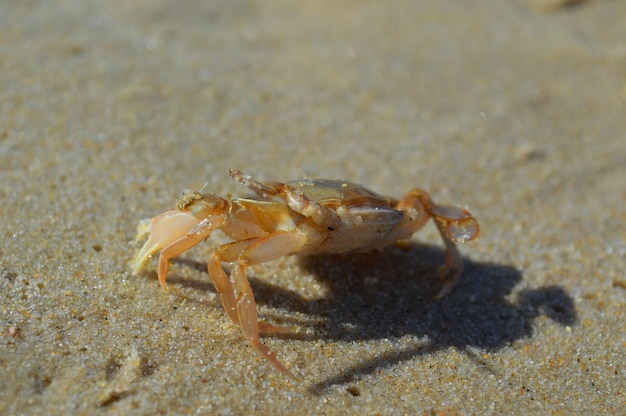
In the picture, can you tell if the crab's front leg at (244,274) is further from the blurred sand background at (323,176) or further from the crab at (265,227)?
the blurred sand background at (323,176)

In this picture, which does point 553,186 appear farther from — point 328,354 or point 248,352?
point 248,352

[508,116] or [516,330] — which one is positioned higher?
[508,116]

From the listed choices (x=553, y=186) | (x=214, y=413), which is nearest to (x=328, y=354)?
(x=214, y=413)

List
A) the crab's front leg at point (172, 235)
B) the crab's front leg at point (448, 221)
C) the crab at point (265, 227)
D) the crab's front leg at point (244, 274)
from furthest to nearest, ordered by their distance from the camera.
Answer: the crab's front leg at point (448, 221) → the crab's front leg at point (172, 235) → the crab at point (265, 227) → the crab's front leg at point (244, 274)

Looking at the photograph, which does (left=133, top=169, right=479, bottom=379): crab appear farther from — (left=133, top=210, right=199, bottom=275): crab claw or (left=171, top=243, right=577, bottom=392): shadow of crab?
(left=171, top=243, right=577, bottom=392): shadow of crab

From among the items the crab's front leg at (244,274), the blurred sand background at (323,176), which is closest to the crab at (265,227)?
the crab's front leg at (244,274)

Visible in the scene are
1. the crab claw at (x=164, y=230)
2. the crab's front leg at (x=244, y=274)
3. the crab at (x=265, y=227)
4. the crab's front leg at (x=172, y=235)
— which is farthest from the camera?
the crab claw at (x=164, y=230)

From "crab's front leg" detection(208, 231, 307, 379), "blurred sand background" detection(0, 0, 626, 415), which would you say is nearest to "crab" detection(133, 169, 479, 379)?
"crab's front leg" detection(208, 231, 307, 379)
